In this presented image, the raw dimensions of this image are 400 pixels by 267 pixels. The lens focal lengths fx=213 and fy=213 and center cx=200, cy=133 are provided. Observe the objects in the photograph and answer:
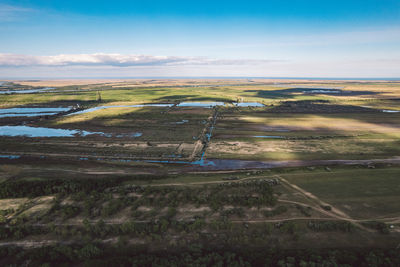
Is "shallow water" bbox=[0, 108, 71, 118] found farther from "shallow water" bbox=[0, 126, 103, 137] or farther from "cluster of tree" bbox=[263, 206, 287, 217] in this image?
"cluster of tree" bbox=[263, 206, 287, 217]

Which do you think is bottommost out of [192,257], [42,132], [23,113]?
[192,257]

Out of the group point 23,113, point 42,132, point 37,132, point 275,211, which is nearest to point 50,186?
point 275,211

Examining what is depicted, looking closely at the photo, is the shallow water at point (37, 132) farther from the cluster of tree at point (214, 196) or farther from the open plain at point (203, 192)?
the cluster of tree at point (214, 196)

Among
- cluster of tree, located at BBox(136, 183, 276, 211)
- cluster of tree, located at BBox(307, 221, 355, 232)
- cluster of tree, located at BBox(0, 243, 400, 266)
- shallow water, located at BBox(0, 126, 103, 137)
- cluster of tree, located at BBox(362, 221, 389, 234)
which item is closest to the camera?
cluster of tree, located at BBox(0, 243, 400, 266)

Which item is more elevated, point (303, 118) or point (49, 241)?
point (303, 118)

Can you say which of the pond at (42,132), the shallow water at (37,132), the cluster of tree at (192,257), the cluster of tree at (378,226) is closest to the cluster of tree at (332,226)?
the cluster of tree at (378,226)

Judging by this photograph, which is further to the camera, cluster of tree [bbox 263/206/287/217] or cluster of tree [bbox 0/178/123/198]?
cluster of tree [bbox 0/178/123/198]

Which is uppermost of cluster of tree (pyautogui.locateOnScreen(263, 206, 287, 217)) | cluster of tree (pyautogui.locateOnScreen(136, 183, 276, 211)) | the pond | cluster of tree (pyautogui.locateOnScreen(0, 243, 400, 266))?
the pond

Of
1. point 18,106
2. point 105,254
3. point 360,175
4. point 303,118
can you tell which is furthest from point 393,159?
point 18,106

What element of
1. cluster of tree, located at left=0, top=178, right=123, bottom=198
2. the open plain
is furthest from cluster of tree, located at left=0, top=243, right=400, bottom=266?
cluster of tree, located at left=0, top=178, right=123, bottom=198

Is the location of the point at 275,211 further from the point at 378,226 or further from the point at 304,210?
the point at 378,226

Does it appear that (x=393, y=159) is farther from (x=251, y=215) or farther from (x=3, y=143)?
(x=3, y=143)
